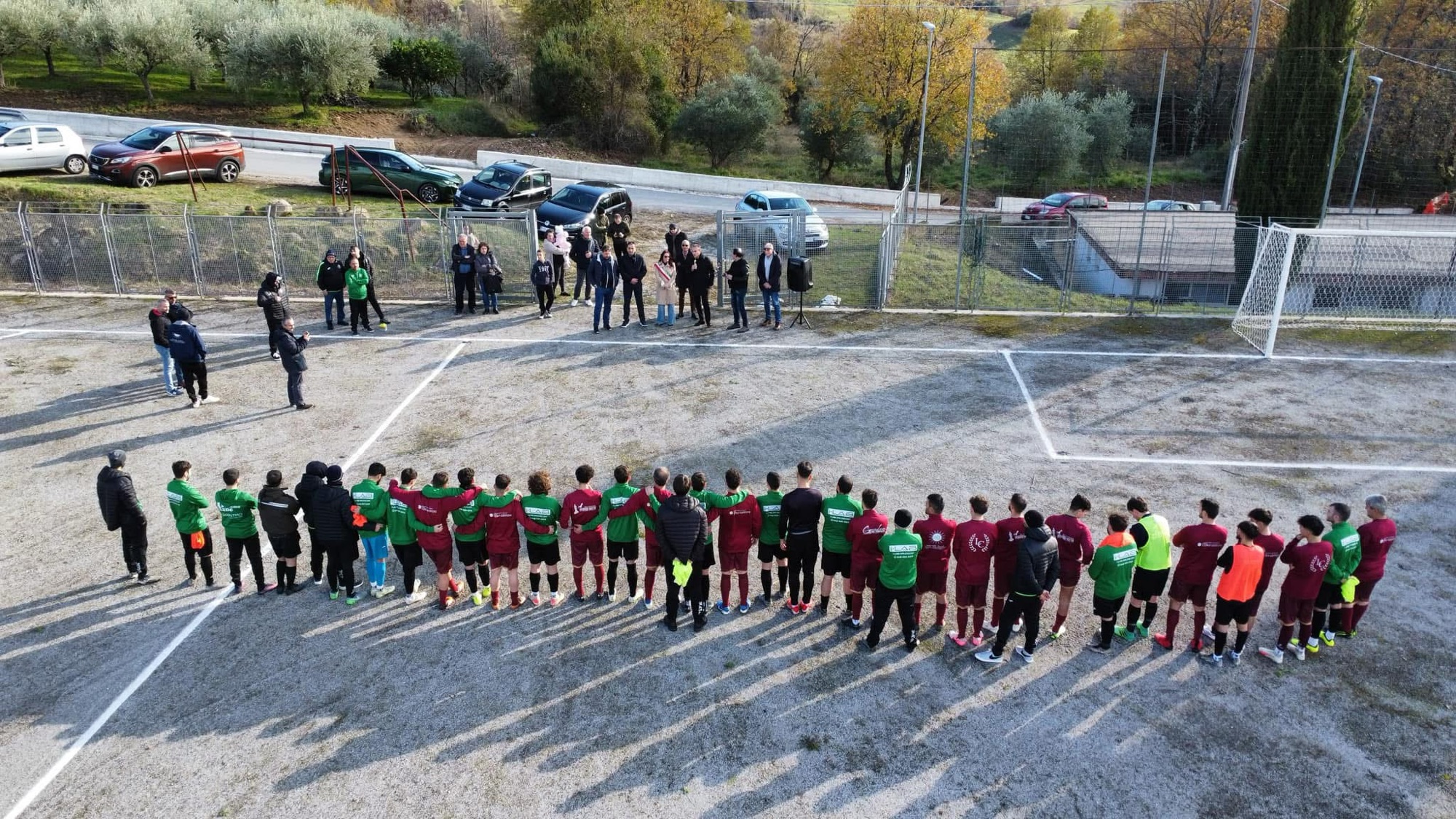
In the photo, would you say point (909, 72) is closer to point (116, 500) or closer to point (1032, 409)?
point (1032, 409)

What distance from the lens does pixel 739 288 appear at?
1758cm

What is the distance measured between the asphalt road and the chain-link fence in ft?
29.8

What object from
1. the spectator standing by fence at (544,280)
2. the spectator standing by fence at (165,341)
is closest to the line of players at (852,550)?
the spectator standing by fence at (165,341)

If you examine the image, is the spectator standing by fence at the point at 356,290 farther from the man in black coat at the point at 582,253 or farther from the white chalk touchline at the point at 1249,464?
the white chalk touchline at the point at 1249,464

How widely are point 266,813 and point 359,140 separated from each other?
108ft

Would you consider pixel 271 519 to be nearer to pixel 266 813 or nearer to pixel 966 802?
pixel 266 813

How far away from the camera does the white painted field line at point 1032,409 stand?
12.7 meters

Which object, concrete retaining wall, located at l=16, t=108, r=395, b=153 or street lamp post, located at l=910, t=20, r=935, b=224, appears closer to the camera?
street lamp post, located at l=910, t=20, r=935, b=224

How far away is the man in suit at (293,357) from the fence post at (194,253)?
7367mm

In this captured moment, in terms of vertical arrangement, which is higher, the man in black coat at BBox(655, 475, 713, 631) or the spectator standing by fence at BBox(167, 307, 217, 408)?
the spectator standing by fence at BBox(167, 307, 217, 408)

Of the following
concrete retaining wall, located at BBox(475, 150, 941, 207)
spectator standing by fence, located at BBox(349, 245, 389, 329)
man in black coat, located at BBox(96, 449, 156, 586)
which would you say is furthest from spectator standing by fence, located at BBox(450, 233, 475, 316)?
concrete retaining wall, located at BBox(475, 150, 941, 207)

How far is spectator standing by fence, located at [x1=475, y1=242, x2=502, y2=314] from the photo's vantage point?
1812 centimetres

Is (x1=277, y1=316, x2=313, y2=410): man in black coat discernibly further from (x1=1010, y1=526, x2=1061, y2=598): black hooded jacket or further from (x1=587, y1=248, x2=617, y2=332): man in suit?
(x1=1010, y1=526, x2=1061, y2=598): black hooded jacket

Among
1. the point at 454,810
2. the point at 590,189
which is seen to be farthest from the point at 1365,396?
the point at 590,189
